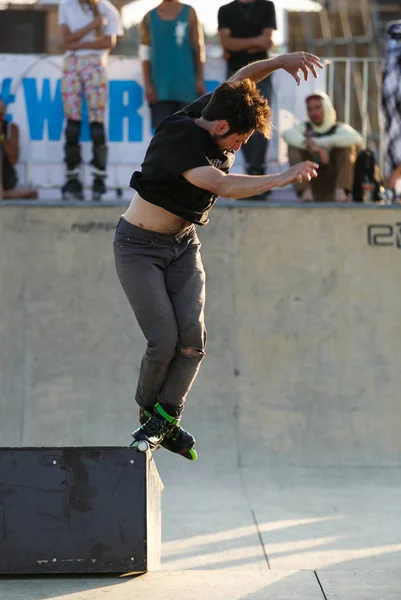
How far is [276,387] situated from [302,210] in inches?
64.2

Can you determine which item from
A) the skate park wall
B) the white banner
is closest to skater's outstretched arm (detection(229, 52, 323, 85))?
the skate park wall

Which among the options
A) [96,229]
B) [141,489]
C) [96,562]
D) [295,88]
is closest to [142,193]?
[141,489]

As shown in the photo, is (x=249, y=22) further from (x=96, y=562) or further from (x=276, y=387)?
(x=96, y=562)

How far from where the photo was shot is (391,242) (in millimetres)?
10094

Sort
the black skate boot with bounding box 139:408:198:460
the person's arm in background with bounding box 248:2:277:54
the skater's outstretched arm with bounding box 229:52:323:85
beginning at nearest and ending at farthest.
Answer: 1. the skater's outstretched arm with bounding box 229:52:323:85
2. the black skate boot with bounding box 139:408:198:460
3. the person's arm in background with bounding box 248:2:277:54

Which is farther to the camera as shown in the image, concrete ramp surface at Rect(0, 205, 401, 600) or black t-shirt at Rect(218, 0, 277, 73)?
black t-shirt at Rect(218, 0, 277, 73)

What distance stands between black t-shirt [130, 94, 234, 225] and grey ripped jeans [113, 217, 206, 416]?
0.83 ft

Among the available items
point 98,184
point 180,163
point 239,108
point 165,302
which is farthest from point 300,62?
point 98,184

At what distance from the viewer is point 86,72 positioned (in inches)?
401

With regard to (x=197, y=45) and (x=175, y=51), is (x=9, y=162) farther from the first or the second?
(x=197, y=45)

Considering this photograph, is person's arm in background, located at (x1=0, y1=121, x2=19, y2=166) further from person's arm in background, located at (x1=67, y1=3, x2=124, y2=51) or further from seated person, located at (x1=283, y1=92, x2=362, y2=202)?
seated person, located at (x1=283, y1=92, x2=362, y2=202)

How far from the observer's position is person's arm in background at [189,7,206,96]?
33.4ft

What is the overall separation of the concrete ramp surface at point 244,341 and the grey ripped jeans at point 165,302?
3822 mm

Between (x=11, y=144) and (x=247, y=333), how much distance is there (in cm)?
285
